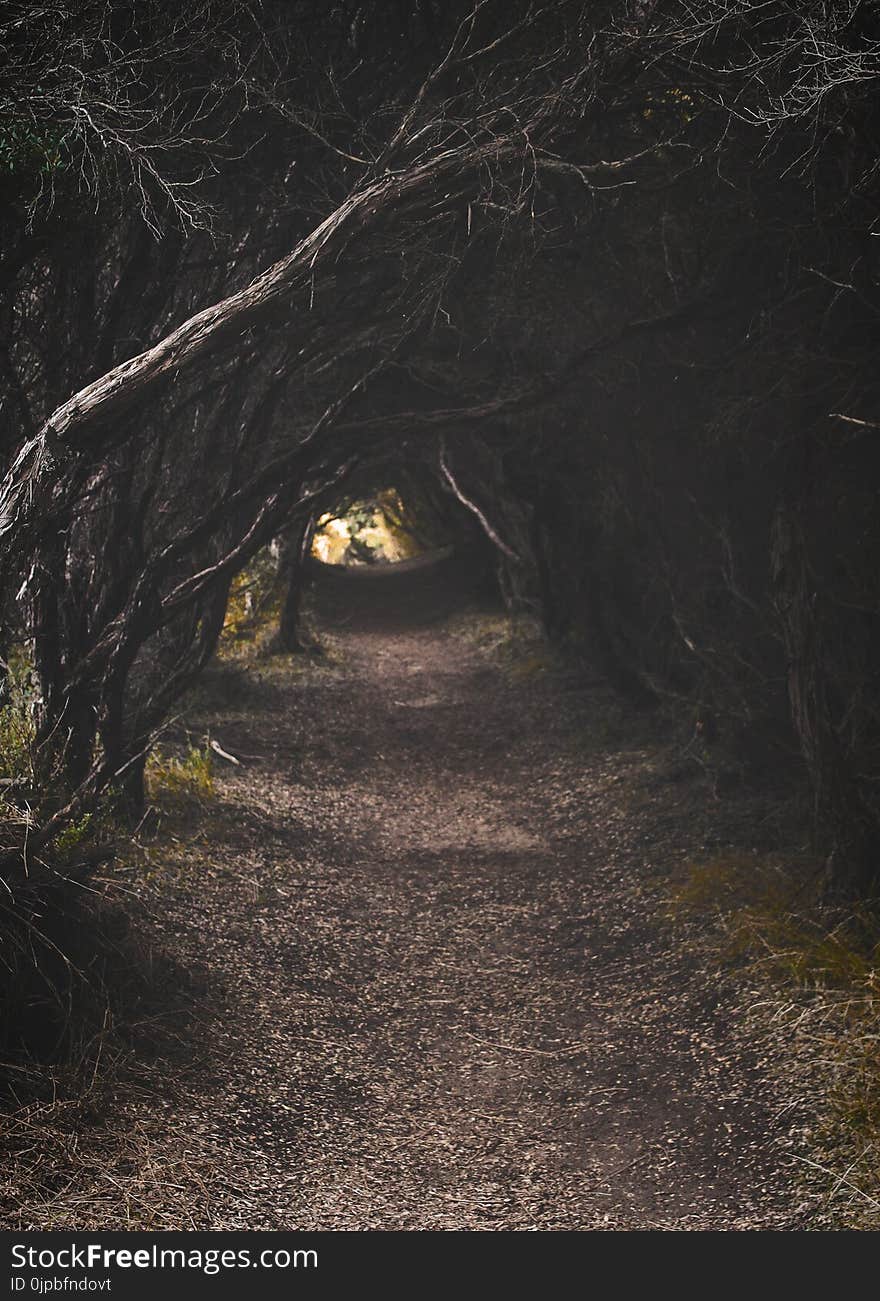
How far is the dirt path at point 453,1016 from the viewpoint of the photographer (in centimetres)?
431

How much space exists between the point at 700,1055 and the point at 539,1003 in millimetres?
952

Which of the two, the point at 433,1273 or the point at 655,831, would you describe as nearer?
the point at 433,1273

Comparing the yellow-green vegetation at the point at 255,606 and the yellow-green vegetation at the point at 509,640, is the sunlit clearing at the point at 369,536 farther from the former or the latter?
the yellow-green vegetation at the point at 255,606

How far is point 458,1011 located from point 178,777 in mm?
3472

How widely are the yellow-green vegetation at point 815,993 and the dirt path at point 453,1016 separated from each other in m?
0.18

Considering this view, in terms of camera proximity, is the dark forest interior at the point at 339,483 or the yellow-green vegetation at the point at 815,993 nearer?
the yellow-green vegetation at the point at 815,993

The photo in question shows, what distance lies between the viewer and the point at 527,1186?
4.37 m

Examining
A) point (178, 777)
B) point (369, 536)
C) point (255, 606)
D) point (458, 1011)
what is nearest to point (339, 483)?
point (178, 777)

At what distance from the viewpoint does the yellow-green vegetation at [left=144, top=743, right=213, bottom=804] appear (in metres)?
8.37

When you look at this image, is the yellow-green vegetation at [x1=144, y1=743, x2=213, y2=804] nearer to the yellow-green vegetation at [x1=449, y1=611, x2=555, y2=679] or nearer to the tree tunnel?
the tree tunnel

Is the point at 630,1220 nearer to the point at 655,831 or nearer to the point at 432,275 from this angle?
the point at 655,831

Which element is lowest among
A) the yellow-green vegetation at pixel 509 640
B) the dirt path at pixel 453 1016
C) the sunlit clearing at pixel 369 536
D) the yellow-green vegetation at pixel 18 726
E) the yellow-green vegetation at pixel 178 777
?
the dirt path at pixel 453 1016

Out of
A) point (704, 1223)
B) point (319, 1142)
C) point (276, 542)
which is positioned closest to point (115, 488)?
point (319, 1142)

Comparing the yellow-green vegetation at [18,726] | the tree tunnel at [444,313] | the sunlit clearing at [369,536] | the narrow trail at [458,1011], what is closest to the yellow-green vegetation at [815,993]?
the narrow trail at [458,1011]
